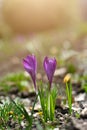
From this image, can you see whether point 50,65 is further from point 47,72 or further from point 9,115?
point 9,115

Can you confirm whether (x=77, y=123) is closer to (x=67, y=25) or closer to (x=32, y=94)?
(x=32, y=94)

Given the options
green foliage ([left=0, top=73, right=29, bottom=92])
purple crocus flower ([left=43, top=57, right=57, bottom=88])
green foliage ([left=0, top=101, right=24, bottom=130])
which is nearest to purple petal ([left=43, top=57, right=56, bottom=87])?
purple crocus flower ([left=43, top=57, right=57, bottom=88])

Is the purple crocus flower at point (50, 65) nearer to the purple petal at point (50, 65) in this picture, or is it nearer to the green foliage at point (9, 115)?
the purple petal at point (50, 65)

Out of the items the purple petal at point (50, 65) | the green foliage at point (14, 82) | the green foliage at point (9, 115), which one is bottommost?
the green foliage at point (9, 115)

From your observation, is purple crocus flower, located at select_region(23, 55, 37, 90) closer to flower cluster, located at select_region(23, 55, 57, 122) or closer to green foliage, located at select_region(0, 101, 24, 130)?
flower cluster, located at select_region(23, 55, 57, 122)

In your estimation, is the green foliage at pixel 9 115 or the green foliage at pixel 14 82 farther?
the green foliage at pixel 14 82

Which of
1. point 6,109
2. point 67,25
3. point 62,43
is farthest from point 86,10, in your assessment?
point 6,109

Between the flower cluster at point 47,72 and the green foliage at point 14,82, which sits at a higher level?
the green foliage at point 14,82

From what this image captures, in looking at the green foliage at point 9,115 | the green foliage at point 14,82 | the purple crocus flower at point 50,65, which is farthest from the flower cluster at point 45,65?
the green foliage at point 14,82

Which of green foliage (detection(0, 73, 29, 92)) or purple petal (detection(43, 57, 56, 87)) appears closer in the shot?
purple petal (detection(43, 57, 56, 87))

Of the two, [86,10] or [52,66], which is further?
[86,10]

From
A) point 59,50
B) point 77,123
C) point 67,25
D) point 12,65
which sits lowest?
point 77,123
